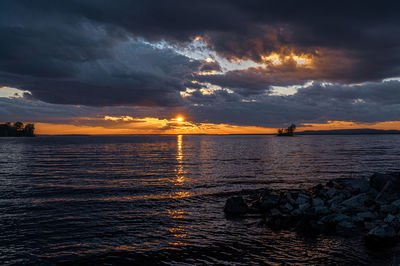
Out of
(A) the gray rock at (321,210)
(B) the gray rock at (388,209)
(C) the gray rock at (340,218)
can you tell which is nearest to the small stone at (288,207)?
(A) the gray rock at (321,210)

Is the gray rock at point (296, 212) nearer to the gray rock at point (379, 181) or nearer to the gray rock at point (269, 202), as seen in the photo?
the gray rock at point (269, 202)

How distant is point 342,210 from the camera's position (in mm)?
20359

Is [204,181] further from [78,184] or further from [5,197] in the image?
[5,197]

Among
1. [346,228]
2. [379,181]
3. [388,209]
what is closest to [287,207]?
[346,228]

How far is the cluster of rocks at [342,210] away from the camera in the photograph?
17.2 m

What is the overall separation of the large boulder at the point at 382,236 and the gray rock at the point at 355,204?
16.3 feet

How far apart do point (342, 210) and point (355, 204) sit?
2.26 m

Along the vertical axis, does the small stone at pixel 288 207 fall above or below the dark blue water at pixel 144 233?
above

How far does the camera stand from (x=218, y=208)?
22.8 metres

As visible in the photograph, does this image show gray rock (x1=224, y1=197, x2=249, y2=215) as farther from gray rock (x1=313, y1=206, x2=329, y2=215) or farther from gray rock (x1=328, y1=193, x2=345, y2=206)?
gray rock (x1=328, y1=193, x2=345, y2=206)

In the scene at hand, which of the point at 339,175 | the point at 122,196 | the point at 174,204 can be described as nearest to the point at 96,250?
the point at 174,204

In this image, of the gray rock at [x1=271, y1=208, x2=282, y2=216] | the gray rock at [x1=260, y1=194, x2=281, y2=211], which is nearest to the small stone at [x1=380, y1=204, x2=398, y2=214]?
the gray rock at [x1=260, y1=194, x2=281, y2=211]

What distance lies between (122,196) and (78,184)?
9.66 meters

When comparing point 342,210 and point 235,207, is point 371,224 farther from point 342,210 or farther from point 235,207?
point 235,207
